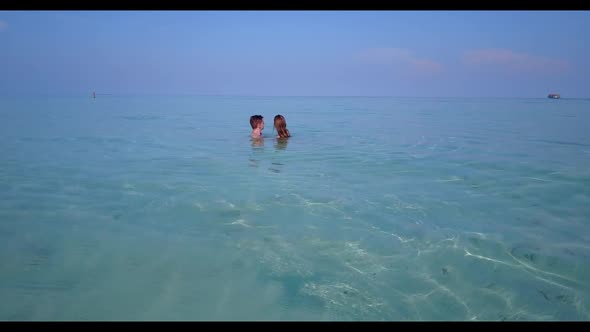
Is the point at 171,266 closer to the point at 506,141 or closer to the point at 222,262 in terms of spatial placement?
the point at 222,262

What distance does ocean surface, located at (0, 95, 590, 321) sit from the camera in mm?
3090

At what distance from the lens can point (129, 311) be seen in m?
2.94

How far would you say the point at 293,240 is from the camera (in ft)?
14.1

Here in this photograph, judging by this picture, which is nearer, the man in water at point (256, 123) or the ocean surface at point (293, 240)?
the ocean surface at point (293, 240)

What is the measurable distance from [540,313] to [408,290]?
108cm

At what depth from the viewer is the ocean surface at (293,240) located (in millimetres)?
3090

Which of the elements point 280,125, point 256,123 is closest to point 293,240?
point 280,125

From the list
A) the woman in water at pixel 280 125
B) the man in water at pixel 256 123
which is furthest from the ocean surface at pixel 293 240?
the man in water at pixel 256 123

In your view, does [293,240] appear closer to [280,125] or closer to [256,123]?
[280,125]

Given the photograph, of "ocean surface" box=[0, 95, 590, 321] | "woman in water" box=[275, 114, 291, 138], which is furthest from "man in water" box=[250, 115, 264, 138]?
"ocean surface" box=[0, 95, 590, 321]

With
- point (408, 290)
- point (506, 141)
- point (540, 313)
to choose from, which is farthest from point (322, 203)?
point (506, 141)

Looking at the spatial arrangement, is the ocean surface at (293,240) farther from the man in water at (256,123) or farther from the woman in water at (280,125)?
the man in water at (256,123)

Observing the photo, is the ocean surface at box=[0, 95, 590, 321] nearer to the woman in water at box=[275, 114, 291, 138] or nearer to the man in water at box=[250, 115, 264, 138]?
the woman in water at box=[275, 114, 291, 138]
